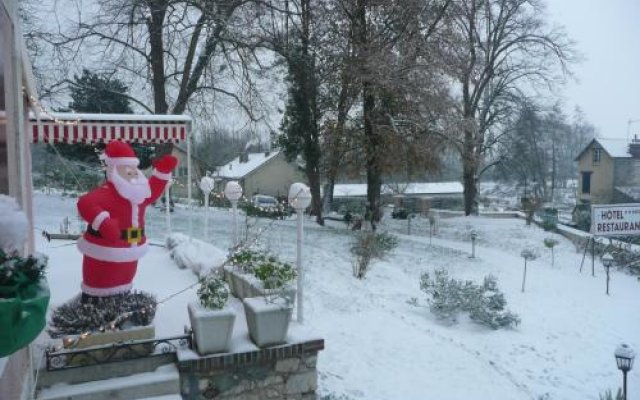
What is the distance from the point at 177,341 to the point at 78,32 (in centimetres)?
1418

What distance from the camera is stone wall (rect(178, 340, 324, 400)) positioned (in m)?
4.61

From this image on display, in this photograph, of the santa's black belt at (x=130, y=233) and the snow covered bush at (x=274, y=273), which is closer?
A: the santa's black belt at (x=130, y=233)

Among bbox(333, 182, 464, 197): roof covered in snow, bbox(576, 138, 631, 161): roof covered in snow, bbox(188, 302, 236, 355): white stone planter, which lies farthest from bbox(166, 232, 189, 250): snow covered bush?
bbox(576, 138, 631, 161): roof covered in snow

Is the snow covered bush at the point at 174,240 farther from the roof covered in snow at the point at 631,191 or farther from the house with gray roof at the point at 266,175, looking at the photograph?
the roof covered in snow at the point at 631,191

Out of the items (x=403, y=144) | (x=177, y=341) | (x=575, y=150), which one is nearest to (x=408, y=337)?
(x=177, y=341)

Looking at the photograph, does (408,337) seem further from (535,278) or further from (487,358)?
(535,278)

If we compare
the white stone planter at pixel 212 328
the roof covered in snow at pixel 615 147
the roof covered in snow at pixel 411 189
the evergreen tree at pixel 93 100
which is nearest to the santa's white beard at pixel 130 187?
the white stone planter at pixel 212 328

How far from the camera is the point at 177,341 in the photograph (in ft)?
16.0

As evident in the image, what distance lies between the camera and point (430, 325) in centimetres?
864

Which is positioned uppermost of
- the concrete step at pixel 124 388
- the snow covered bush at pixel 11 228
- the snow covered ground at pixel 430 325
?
the snow covered bush at pixel 11 228

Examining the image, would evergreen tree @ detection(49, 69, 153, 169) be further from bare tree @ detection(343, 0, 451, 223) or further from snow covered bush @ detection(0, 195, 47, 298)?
snow covered bush @ detection(0, 195, 47, 298)

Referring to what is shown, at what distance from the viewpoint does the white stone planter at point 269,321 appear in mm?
4758

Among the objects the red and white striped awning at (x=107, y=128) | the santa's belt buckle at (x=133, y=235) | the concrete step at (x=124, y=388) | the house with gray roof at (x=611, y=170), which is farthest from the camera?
the house with gray roof at (x=611, y=170)

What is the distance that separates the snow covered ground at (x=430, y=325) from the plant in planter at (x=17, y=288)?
3.40m
